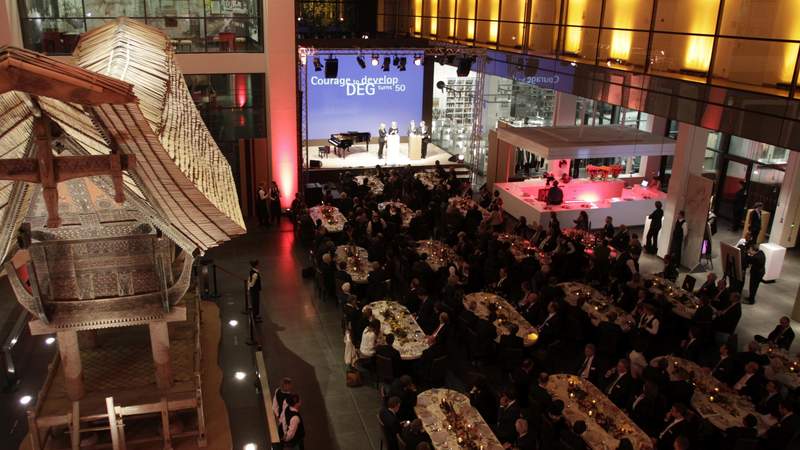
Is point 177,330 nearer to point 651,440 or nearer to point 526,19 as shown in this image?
point 651,440

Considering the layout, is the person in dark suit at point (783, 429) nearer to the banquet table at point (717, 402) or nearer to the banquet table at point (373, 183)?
the banquet table at point (717, 402)

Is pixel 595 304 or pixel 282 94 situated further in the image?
pixel 282 94

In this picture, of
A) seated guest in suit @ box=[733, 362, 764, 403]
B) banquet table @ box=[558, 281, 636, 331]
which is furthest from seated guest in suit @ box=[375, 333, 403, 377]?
seated guest in suit @ box=[733, 362, 764, 403]

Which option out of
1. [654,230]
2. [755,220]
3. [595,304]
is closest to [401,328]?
[595,304]

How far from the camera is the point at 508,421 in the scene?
825cm

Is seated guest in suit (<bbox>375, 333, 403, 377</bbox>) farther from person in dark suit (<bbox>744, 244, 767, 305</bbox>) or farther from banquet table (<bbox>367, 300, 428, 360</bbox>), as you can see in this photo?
person in dark suit (<bbox>744, 244, 767, 305</bbox>)

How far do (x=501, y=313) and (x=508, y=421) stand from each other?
3.05 m

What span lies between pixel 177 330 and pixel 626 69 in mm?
11183

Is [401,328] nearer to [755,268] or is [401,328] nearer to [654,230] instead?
[755,268]

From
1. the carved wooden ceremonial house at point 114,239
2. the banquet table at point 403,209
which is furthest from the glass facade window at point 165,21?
the carved wooden ceremonial house at point 114,239

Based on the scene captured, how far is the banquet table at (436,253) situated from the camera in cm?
1330

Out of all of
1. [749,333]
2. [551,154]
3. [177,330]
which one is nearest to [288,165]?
[551,154]

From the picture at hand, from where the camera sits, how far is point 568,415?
8430 mm

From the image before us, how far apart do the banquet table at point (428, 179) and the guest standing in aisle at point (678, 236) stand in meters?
6.86
